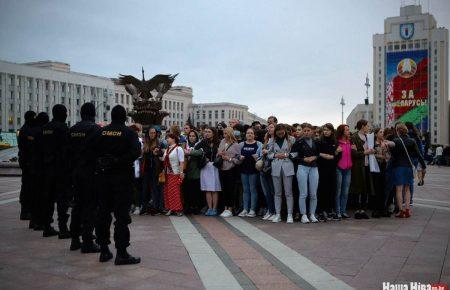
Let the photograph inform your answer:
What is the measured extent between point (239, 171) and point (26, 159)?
457 cm

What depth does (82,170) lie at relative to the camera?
21.2ft

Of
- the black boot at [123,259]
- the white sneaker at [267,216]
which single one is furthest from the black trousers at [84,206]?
the white sneaker at [267,216]

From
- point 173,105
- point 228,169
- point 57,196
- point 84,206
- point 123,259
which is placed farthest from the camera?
point 173,105

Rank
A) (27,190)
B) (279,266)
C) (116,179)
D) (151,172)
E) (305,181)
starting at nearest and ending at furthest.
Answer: (279,266) < (116,179) < (305,181) < (27,190) < (151,172)

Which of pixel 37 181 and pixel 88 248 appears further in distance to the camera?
pixel 37 181

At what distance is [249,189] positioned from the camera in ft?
32.6

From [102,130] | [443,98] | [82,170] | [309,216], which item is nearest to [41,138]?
[82,170]

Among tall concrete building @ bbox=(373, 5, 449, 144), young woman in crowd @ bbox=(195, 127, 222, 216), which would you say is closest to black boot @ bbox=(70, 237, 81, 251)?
young woman in crowd @ bbox=(195, 127, 222, 216)

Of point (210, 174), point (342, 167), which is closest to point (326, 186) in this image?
point (342, 167)

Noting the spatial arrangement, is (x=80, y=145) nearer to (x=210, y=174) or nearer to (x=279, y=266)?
(x=279, y=266)

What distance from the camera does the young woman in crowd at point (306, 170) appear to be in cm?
884

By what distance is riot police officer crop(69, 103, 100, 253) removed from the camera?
6.33m

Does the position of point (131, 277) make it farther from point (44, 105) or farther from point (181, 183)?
point (44, 105)

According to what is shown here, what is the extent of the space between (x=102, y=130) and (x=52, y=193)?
7.78 feet
